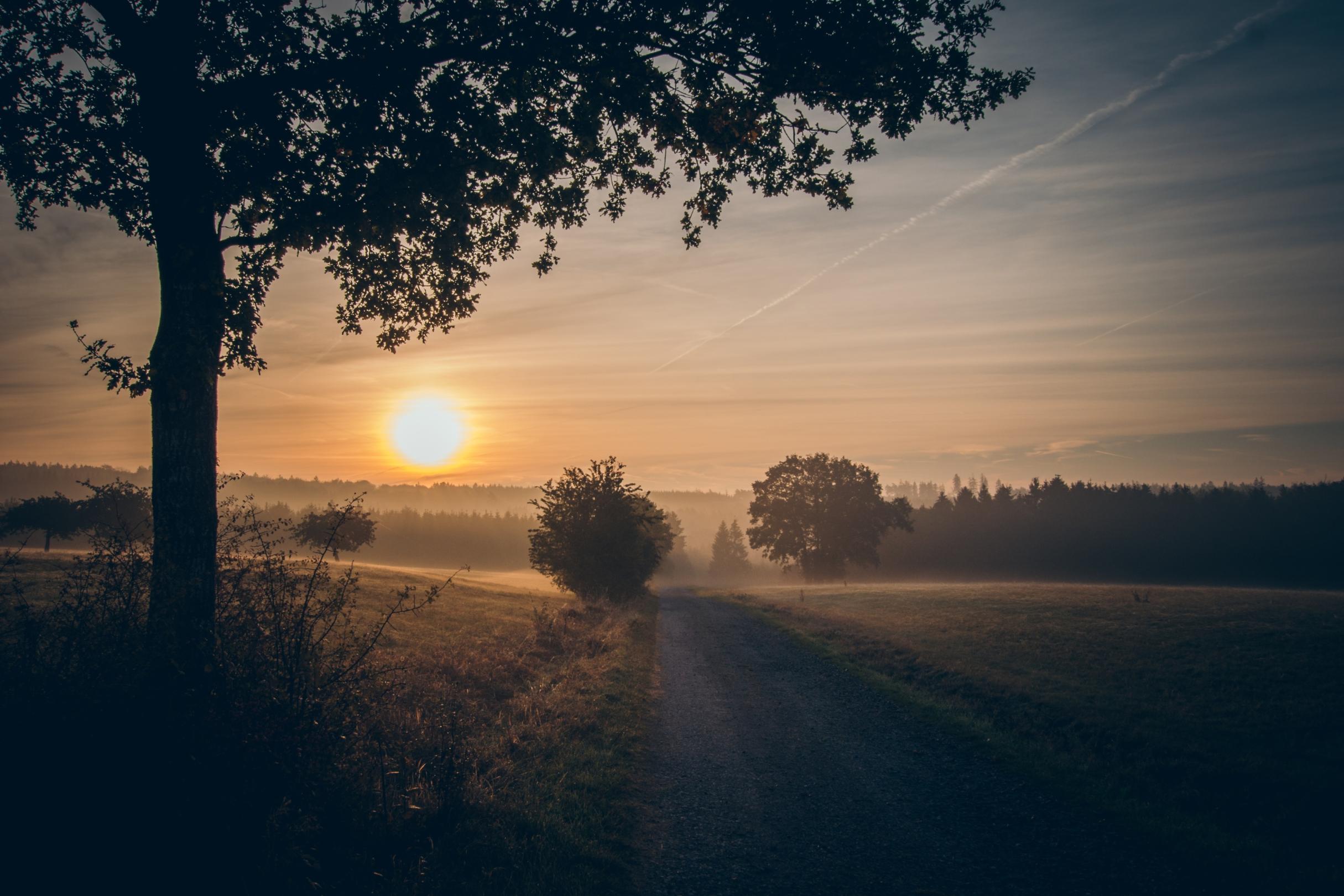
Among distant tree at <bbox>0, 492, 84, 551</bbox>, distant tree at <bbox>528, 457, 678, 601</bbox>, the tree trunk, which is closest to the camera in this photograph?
the tree trunk

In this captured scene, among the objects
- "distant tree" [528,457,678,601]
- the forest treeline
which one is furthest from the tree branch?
the forest treeline

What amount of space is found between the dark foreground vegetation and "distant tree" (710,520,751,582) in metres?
93.4

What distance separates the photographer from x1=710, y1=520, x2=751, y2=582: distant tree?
99750mm

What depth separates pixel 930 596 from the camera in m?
31.8

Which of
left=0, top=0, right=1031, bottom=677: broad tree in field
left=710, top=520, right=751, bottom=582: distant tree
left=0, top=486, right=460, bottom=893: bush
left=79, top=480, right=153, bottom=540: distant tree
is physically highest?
left=0, top=0, right=1031, bottom=677: broad tree in field

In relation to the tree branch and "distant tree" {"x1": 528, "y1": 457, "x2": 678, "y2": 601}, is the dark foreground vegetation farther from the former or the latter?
"distant tree" {"x1": 528, "y1": 457, "x2": 678, "y2": 601}

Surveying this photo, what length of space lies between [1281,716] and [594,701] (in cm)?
1276

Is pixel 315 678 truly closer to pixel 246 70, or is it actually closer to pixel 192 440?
pixel 192 440

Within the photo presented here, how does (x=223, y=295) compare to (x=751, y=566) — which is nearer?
(x=223, y=295)

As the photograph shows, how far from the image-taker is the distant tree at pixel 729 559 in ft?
327

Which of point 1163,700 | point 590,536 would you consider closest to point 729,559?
point 590,536

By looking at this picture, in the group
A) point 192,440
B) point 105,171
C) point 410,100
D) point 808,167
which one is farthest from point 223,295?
point 808,167

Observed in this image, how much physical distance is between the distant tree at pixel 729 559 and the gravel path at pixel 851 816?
89816 mm

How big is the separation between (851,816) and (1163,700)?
30.8ft
